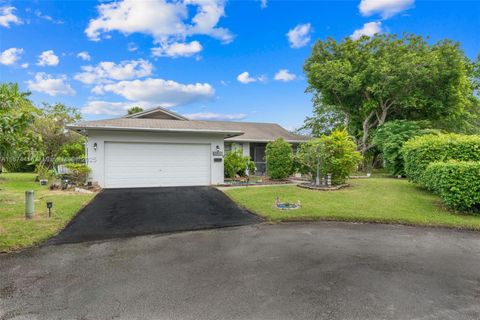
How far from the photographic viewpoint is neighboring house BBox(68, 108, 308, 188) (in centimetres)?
1200

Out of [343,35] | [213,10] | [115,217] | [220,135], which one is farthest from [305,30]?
[115,217]

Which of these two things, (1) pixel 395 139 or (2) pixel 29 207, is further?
(1) pixel 395 139

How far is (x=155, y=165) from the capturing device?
12820 millimetres

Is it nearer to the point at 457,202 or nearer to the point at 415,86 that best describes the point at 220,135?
the point at 457,202

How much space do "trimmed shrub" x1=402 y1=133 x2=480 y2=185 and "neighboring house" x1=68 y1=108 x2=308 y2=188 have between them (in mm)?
7728

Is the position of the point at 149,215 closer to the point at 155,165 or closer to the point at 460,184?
the point at 155,165

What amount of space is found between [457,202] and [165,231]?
7482 mm

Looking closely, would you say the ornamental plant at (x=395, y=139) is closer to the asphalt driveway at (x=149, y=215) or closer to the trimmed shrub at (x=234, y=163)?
the trimmed shrub at (x=234, y=163)

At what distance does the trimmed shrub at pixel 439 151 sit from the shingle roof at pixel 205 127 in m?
7.50

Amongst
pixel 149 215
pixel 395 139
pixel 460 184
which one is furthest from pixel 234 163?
pixel 460 184

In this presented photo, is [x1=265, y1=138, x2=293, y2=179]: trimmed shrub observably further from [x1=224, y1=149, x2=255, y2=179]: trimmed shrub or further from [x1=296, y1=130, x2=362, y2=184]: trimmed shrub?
[x1=296, y1=130, x2=362, y2=184]: trimmed shrub

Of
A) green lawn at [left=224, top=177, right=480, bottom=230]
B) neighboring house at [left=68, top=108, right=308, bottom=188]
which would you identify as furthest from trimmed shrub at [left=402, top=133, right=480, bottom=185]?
neighboring house at [left=68, top=108, right=308, bottom=188]

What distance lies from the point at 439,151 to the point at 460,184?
258 centimetres

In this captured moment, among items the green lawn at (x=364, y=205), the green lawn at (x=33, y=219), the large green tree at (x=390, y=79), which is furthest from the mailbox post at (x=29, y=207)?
the large green tree at (x=390, y=79)
